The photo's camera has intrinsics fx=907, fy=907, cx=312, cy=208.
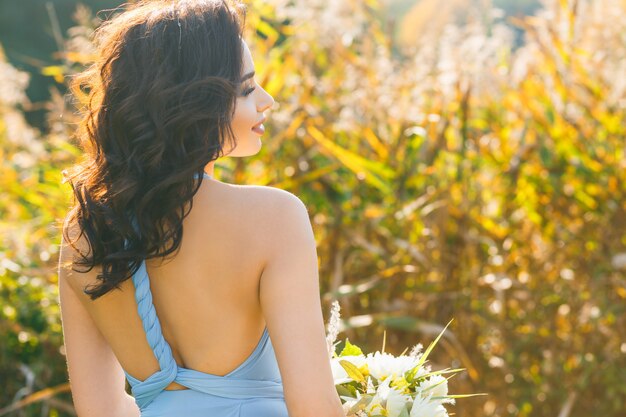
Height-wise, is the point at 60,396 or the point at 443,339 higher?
the point at 443,339

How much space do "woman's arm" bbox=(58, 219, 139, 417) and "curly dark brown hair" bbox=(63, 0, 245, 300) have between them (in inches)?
6.6

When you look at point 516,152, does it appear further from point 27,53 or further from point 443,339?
point 27,53

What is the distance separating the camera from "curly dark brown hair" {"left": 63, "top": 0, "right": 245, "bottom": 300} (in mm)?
1644

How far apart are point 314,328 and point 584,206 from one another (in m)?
2.26

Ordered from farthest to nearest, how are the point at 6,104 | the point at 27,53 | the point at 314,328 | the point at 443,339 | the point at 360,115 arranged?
the point at 27,53 < the point at 6,104 < the point at 360,115 < the point at 443,339 < the point at 314,328

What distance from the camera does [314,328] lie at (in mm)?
1649

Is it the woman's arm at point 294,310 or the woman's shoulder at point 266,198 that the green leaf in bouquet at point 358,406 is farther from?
the woman's shoulder at point 266,198

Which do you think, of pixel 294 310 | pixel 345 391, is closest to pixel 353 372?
pixel 345 391

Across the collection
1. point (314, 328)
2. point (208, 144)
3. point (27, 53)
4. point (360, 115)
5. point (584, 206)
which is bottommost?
point (27, 53)

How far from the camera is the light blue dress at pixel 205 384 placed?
1.71 metres

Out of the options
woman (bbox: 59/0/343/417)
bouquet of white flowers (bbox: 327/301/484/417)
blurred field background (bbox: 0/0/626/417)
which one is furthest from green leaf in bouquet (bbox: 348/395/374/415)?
blurred field background (bbox: 0/0/626/417)

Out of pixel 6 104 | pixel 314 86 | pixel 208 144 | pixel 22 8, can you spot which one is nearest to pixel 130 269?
pixel 208 144

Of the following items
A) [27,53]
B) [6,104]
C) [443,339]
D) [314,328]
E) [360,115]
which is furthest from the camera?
[27,53]

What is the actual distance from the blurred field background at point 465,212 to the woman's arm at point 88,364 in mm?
1510
